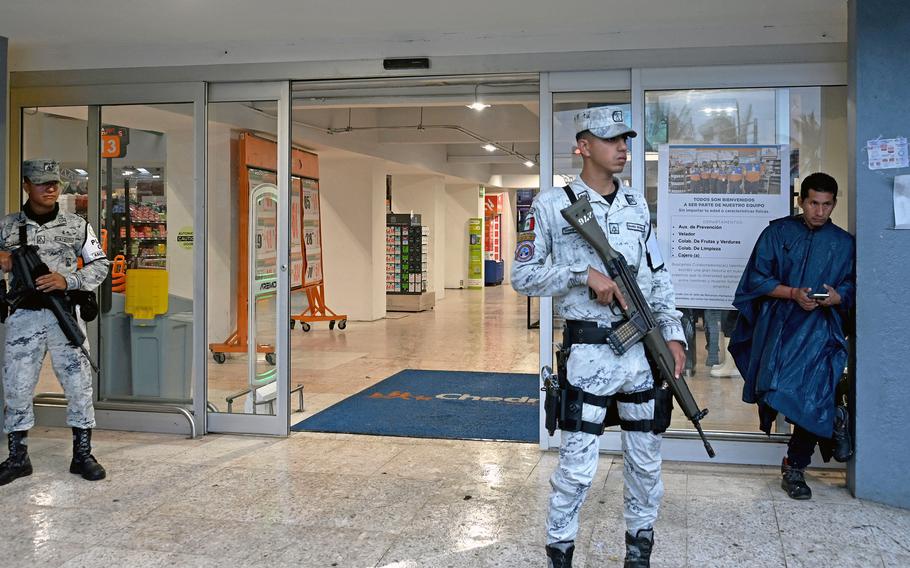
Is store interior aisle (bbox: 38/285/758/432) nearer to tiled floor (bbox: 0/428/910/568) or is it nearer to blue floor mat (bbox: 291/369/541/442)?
blue floor mat (bbox: 291/369/541/442)

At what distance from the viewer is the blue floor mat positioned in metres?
5.50

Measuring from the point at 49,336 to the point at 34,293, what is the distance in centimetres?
24

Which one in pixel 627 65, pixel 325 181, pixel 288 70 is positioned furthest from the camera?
pixel 325 181

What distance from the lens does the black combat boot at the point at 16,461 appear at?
4.32 meters

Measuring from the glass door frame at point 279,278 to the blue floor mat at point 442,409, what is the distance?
29cm

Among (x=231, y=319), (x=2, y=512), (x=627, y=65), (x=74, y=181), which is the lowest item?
(x=2, y=512)

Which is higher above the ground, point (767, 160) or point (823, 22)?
point (823, 22)

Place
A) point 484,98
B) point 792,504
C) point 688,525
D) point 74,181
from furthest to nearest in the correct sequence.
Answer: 1. point 484,98
2. point 74,181
3. point 792,504
4. point 688,525

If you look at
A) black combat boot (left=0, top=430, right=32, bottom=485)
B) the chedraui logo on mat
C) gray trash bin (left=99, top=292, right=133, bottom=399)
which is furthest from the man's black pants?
gray trash bin (left=99, top=292, right=133, bottom=399)

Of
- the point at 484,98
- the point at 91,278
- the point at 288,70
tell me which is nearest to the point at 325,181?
the point at 484,98

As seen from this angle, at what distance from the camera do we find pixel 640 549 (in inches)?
117

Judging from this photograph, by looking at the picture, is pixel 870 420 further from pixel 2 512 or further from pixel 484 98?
pixel 2 512

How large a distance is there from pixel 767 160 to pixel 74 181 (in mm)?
4284

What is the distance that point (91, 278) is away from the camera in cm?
438
